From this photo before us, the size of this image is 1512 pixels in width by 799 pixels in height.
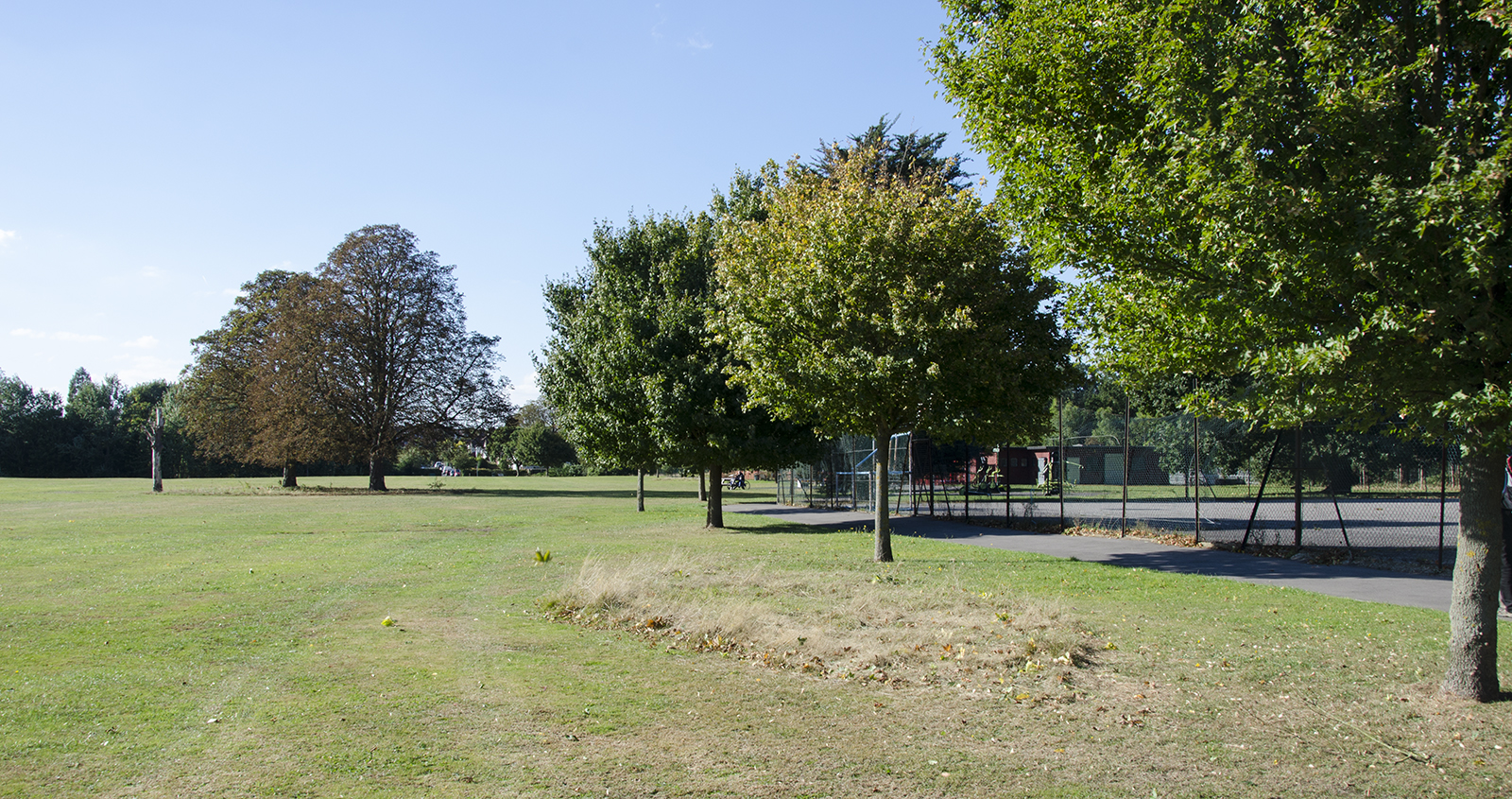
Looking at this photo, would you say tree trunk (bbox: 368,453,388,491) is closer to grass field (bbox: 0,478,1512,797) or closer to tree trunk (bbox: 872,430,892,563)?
grass field (bbox: 0,478,1512,797)

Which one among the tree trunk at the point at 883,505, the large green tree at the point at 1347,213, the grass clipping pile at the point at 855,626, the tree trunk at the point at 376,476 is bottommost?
the tree trunk at the point at 376,476

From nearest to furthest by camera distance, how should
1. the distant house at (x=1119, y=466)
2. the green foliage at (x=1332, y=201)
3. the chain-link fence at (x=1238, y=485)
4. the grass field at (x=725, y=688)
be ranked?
the grass field at (x=725, y=688) → the green foliage at (x=1332, y=201) → the chain-link fence at (x=1238, y=485) → the distant house at (x=1119, y=466)

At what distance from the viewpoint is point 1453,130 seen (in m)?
5.55

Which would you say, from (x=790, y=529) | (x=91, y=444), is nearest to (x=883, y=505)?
(x=790, y=529)

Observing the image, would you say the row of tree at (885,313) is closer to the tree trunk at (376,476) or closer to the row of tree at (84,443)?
the tree trunk at (376,476)

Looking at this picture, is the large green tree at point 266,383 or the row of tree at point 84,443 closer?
the large green tree at point 266,383

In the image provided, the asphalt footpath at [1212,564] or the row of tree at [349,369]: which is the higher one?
the row of tree at [349,369]

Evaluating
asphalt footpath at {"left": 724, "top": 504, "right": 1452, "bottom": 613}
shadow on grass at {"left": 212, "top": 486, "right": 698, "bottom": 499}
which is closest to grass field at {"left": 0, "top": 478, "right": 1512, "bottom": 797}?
asphalt footpath at {"left": 724, "top": 504, "right": 1452, "bottom": 613}

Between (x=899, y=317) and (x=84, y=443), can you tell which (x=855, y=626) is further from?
(x=84, y=443)

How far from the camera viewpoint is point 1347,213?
5910mm

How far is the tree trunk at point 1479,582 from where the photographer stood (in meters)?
6.24

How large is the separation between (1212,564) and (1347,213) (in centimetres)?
1062

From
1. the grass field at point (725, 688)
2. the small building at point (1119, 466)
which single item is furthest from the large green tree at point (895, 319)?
the small building at point (1119, 466)

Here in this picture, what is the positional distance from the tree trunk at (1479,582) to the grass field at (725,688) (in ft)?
0.74
